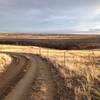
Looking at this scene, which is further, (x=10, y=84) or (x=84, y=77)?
(x=84, y=77)

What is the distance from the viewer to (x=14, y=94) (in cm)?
1528

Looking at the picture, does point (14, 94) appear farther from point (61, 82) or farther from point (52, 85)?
point (61, 82)

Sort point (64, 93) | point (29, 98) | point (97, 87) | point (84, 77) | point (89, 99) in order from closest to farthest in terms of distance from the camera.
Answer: point (89, 99), point (29, 98), point (64, 93), point (97, 87), point (84, 77)

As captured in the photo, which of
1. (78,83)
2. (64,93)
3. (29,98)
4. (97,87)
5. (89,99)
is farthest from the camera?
(78,83)

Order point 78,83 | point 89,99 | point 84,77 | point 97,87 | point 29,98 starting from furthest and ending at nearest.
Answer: point 84,77 < point 78,83 < point 97,87 < point 29,98 < point 89,99

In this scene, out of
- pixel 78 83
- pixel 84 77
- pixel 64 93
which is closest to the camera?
pixel 64 93

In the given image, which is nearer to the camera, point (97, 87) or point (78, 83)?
point (97, 87)

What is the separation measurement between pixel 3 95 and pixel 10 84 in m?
3.62

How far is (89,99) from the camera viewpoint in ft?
44.1

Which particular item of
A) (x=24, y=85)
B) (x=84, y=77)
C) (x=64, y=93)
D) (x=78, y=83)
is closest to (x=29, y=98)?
(x=64, y=93)

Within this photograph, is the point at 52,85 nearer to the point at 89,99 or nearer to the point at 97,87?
the point at 97,87

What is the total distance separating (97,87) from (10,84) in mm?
5519

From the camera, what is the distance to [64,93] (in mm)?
15648

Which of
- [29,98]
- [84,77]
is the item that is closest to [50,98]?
[29,98]
